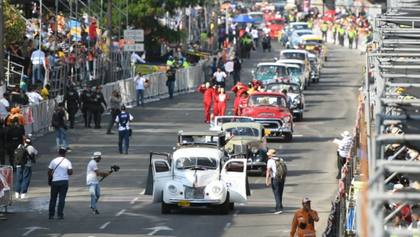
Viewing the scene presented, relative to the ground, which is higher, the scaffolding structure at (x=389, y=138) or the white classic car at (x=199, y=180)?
the scaffolding structure at (x=389, y=138)

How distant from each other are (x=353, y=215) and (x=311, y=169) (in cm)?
1206

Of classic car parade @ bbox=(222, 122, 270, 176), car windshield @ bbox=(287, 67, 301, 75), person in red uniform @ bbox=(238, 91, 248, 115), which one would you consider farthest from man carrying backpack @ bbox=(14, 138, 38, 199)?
car windshield @ bbox=(287, 67, 301, 75)

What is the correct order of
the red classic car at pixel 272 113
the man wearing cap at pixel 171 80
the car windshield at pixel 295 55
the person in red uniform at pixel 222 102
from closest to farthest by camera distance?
the red classic car at pixel 272 113 → the person in red uniform at pixel 222 102 → the man wearing cap at pixel 171 80 → the car windshield at pixel 295 55

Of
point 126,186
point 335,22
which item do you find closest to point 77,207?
point 126,186

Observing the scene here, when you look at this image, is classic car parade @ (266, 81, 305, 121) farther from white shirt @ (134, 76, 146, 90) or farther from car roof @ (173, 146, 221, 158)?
car roof @ (173, 146, 221, 158)

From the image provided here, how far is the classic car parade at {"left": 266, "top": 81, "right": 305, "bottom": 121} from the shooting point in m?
42.4

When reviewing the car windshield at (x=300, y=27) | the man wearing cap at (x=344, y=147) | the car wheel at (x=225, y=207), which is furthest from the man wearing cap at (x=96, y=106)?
the car windshield at (x=300, y=27)

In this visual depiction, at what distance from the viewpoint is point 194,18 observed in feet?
255

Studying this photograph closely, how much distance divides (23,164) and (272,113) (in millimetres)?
13364

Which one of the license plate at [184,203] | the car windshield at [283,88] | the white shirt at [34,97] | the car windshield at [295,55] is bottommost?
the license plate at [184,203]

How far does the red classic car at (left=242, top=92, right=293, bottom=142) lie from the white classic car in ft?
38.0

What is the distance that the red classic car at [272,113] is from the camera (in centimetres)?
3578

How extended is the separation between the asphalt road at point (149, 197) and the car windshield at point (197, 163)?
956 millimetres

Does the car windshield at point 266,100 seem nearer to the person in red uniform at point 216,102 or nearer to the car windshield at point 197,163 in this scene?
the person in red uniform at point 216,102
